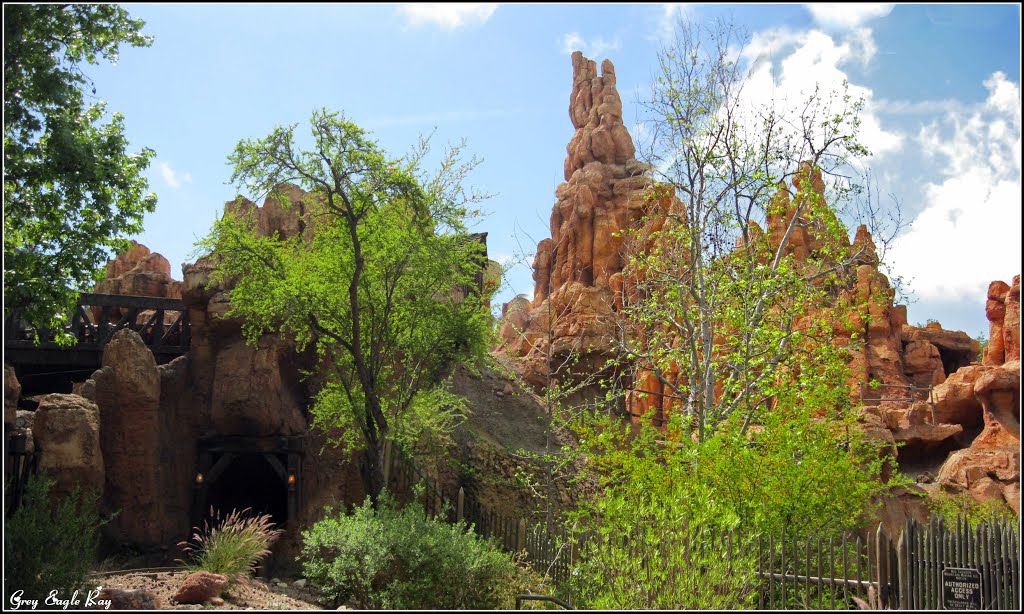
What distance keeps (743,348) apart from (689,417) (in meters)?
2.06

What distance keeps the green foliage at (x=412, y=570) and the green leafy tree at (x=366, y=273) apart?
3508 millimetres

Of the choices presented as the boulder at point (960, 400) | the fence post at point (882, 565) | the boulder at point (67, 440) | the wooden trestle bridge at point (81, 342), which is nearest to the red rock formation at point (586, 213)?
the boulder at point (960, 400)

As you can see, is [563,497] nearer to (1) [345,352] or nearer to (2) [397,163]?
(1) [345,352]

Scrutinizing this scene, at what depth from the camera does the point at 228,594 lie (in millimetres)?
11305

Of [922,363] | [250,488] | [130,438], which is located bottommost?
[250,488]

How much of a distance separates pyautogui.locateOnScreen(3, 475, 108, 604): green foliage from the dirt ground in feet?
2.74

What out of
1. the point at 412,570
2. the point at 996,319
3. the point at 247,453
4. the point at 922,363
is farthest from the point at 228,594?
the point at 922,363

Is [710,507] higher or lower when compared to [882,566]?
higher

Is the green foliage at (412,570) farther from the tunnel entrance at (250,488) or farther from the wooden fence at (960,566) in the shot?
the tunnel entrance at (250,488)

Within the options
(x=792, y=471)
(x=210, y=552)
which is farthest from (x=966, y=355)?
(x=210, y=552)

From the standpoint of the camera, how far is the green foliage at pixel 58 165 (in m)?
10.0

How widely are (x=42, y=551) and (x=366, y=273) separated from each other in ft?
25.9

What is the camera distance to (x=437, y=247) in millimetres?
15570

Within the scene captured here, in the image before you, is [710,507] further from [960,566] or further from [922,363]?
[922,363]
